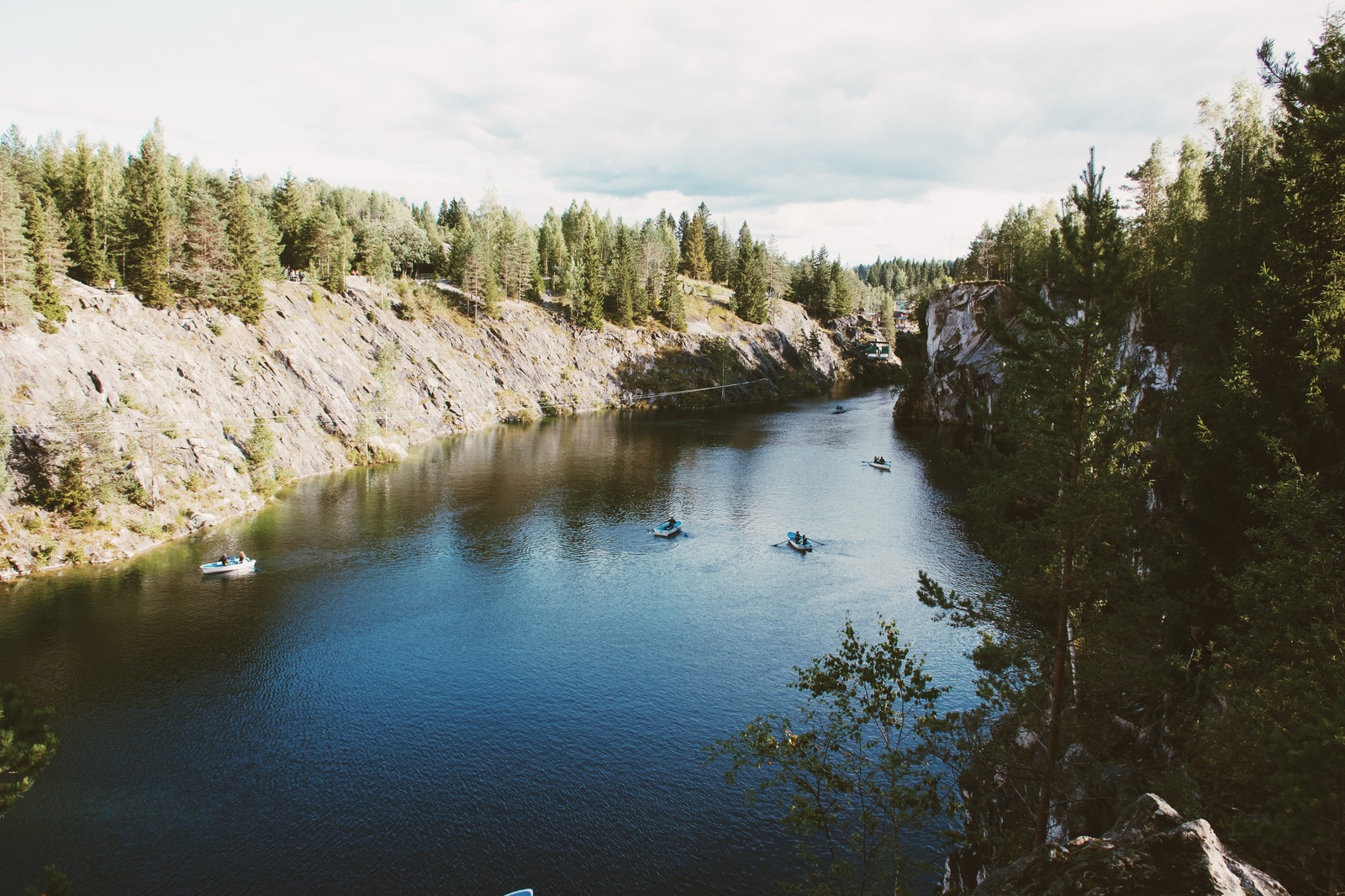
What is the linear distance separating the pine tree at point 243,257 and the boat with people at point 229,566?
179 ft

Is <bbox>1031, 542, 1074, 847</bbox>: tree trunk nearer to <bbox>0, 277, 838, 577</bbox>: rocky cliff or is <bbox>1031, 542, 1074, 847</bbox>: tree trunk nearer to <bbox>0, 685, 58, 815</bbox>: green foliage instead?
<bbox>0, 685, 58, 815</bbox>: green foliage

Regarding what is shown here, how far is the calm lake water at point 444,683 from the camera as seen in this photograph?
30.8 meters

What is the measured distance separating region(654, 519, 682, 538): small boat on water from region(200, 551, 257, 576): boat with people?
1458 inches

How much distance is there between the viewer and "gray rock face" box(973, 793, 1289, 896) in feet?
33.8

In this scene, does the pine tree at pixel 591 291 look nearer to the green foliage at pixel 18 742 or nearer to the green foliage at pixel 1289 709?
the green foliage at pixel 1289 709

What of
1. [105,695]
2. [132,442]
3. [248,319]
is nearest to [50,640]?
[105,695]

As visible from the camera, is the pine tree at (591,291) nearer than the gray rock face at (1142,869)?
No

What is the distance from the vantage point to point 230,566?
61000mm

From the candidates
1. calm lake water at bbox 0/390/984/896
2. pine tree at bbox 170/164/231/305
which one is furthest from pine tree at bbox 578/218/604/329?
calm lake water at bbox 0/390/984/896

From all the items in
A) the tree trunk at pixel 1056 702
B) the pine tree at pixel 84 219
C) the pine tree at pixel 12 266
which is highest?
the pine tree at pixel 84 219

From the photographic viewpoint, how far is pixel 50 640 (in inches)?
1890

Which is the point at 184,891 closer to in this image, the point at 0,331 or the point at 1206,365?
the point at 1206,365

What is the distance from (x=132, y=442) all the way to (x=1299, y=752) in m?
84.3

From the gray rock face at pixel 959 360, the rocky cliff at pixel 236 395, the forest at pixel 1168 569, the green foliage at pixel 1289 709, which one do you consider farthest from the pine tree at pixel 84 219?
the gray rock face at pixel 959 360
